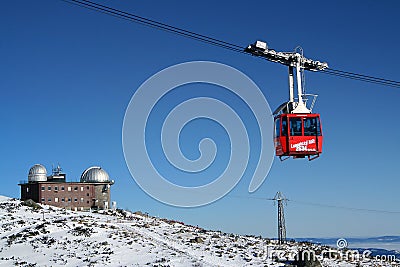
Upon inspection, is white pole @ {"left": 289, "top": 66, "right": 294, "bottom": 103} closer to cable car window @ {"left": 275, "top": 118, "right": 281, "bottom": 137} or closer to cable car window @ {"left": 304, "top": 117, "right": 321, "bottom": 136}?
cable car window @ {"left": 275, "top": 118, "right": 281, "bottom": 137}

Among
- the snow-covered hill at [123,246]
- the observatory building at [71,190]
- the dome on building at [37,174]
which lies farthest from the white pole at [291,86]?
the dome on building at [37,174]

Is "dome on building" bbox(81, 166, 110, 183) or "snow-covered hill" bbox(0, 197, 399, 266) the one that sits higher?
"dome on building" bbox(81, 166, 110, 183)

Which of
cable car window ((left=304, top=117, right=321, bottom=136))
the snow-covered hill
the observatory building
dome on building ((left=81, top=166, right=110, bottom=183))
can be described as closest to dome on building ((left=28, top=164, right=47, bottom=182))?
the observatory building

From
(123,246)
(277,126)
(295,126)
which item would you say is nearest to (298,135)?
(295,126)

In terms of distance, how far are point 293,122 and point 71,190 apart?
220ft

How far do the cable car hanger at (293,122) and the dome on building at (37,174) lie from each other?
69.9 m

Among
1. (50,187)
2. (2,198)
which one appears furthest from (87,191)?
(2,198)

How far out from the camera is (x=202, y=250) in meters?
53.4

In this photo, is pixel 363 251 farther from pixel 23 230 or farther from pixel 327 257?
pixel 23 230

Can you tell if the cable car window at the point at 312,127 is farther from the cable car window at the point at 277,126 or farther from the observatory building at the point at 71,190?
the observatory building at the point at 71,190

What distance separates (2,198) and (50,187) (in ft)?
30.0

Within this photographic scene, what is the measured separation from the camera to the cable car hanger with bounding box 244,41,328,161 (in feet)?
109

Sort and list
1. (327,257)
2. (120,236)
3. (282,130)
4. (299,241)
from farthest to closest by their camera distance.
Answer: (299,241)
(120,236)
(327,257)
(282,130)

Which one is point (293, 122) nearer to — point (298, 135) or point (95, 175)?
point (298, 135)
